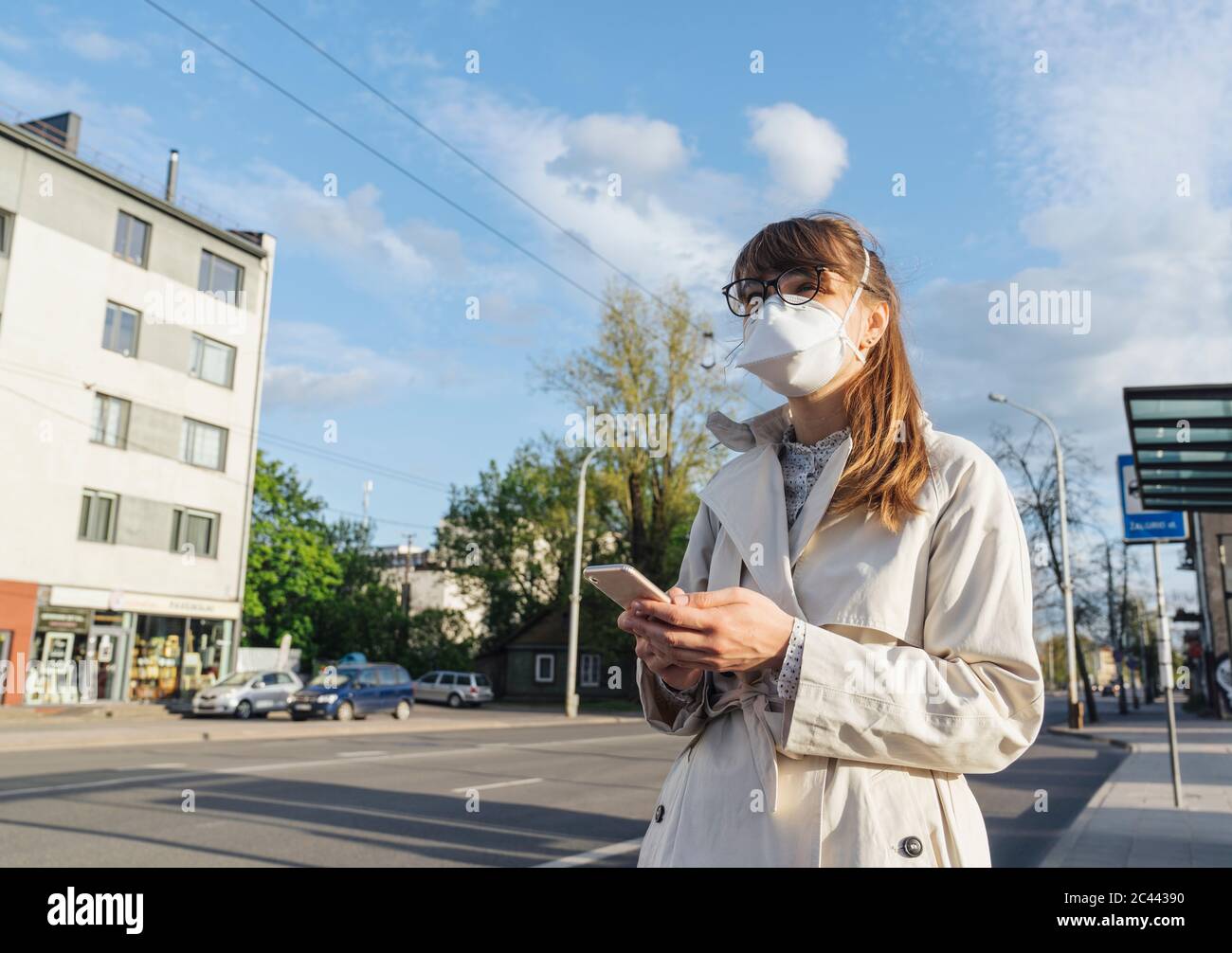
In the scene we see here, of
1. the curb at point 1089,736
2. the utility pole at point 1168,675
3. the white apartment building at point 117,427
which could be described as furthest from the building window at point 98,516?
the utility pole at point 1168,675

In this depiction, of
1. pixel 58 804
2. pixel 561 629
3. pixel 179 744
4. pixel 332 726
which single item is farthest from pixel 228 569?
pixel 58 804

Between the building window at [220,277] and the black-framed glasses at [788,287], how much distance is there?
38381 mm

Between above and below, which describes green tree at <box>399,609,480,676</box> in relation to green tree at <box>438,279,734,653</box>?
below

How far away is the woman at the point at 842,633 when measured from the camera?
1.64 metres

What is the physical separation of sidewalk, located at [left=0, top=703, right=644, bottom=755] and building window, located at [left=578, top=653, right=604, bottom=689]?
19.1 meters

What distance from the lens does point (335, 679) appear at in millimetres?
29891

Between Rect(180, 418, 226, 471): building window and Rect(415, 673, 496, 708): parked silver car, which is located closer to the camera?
Rect(180, 418, 226, 471): building window

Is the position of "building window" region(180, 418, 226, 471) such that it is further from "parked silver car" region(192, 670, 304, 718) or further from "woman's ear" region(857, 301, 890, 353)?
"woman's ear" region(857, 301, 890, 353)

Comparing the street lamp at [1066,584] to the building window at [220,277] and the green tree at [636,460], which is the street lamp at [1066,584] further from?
the building window at [220,277]

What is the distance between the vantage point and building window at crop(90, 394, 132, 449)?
32.1 meters

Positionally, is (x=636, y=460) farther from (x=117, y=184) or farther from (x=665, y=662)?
(x=665, y=662)

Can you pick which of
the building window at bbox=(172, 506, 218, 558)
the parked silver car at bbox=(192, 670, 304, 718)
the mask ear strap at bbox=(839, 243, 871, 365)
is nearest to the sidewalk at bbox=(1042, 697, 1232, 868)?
the mask ear strap at bbox=(839, 243, 871, 365)

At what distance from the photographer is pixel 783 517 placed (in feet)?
6.35

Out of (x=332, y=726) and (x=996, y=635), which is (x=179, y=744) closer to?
(x=332, y=726)
